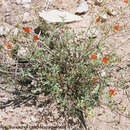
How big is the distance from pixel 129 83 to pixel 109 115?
1.73 feet

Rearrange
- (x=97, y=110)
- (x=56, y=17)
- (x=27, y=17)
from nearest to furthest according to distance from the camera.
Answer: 1. (x=97, y=110)
2. (x=56, y=17)
3. (x=27, y=17)

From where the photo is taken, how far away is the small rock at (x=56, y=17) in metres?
3.16

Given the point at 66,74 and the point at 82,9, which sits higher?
the point at 82,9

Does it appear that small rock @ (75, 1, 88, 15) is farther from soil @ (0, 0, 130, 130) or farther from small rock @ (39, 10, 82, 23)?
soil @ (0, 0, 130, 130)

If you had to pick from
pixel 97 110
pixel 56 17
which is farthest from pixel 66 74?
pixel 56 17

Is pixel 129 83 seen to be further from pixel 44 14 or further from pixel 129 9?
pixel 44 14

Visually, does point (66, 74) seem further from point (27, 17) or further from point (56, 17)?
point (27, 17)

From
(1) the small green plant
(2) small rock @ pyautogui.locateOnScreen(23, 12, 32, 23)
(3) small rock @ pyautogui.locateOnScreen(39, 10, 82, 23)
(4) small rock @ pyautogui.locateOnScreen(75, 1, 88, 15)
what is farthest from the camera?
(4) small rock @ pyautogui.locateOnScreen(75, 1, 88, 15)

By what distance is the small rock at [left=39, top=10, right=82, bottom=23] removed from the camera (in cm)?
316

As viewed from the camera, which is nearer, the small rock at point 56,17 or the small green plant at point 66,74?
the small green plant at point 66,74

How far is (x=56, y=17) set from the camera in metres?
3.23

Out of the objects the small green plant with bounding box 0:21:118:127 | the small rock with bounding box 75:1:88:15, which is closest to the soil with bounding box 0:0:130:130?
the small green plant with bounding box 0:21:118:127

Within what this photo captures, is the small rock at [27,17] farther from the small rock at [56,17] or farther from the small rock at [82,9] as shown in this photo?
the small rock at [82,9]

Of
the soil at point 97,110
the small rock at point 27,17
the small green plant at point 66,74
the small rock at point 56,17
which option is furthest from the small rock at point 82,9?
the small green plant at point 66,74
